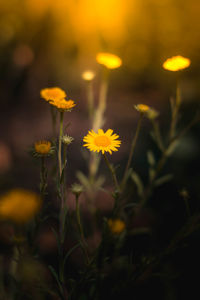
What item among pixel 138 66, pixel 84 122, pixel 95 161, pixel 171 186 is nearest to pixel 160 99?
pixel 138 66

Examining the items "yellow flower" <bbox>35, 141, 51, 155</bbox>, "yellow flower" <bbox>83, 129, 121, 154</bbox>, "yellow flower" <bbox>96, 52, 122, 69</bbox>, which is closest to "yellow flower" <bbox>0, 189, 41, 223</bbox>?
"yellow flower" <bbox>35, 141, 51, 155</bbox>

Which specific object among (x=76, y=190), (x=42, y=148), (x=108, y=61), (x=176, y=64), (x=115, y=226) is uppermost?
(x=108, y=61)

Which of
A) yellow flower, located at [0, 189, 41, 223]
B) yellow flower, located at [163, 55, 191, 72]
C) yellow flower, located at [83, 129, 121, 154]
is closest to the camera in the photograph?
yellow flower, located at [0, 189, 41, 223]

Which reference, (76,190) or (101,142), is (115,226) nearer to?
(76,190)

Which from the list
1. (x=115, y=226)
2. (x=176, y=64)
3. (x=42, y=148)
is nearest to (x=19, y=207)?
(x=42, y=148)

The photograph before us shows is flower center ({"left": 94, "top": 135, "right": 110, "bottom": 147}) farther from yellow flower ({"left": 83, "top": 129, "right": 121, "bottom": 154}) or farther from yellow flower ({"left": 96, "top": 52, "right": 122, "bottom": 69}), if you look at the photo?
yellow flower ({"left": 96, "top": 52, "right": 122, "bottom": 69})

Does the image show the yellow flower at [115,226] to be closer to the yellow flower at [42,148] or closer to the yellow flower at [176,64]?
the yellow flower at [42,148]

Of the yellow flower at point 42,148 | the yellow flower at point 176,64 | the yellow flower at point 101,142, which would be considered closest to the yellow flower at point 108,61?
the yellow flower at point 176,64

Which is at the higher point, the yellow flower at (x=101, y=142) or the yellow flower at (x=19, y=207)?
the yellow flower at (x=101, y=142)

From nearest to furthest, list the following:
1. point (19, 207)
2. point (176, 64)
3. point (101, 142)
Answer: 1. point (19, 207)
2. point (101, 142)
3. point (176, 64)
